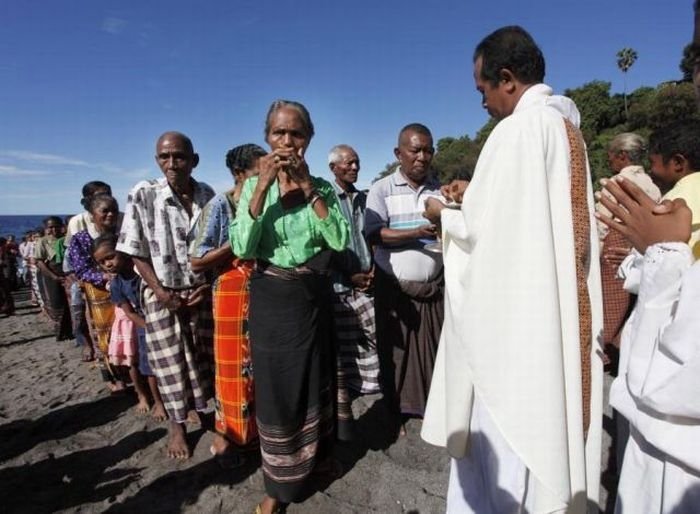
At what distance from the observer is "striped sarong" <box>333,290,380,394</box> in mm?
3914

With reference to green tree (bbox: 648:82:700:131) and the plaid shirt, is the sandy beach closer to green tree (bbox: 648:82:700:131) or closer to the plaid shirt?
the plaid shirt

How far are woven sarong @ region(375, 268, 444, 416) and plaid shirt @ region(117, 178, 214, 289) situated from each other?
1.56 m

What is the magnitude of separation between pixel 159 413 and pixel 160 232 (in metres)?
1.83

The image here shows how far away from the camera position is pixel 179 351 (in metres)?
3.18

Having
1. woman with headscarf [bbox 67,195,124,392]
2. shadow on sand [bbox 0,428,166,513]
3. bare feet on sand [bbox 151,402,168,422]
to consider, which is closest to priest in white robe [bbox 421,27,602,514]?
shadow on sand [bbox 0,428,166,513]

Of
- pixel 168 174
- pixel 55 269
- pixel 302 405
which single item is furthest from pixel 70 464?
pixel 55 269

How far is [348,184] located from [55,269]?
586cm

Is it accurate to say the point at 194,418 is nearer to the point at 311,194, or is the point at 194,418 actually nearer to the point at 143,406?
the point at 143,406

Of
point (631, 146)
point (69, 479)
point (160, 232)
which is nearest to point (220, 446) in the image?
point (69, 479)

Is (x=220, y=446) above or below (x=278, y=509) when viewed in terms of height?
above

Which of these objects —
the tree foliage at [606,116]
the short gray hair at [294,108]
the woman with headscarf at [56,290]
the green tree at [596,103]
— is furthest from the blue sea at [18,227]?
the green tree at [596,103]

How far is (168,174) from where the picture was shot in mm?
3131

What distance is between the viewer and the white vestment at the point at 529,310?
1.55 m

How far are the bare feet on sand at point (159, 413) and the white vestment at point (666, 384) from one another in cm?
363
